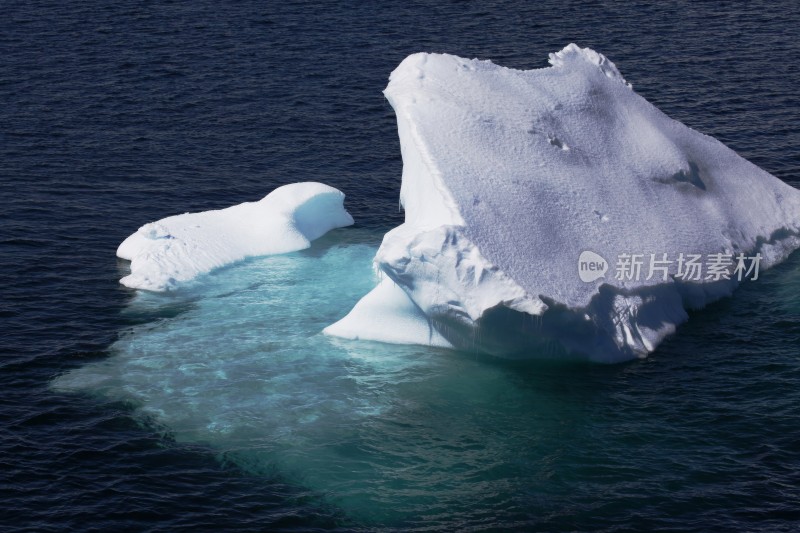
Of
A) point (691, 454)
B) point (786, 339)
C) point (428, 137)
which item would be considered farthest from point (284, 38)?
point (691, 454)

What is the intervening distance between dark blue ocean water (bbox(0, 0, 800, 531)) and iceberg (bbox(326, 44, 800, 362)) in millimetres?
1090

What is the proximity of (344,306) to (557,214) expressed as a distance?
7115 mm

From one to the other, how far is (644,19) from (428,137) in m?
30.7

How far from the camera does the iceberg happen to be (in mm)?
30469

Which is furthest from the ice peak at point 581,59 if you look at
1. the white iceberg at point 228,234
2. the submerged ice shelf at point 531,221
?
the white iceberg at point 228,234

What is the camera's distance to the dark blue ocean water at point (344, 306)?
25172mm

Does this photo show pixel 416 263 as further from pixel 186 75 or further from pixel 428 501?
pixel 186 75

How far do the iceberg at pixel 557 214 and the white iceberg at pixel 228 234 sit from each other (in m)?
5.69

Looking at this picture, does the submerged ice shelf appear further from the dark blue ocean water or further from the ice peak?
the dark blue ocean water

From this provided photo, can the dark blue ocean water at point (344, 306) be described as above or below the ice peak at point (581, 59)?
below

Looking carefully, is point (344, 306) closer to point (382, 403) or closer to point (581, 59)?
point (382, 403)

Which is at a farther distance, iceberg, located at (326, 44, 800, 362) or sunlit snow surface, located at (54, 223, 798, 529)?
iceberg, located at (326, 44, 800, 362)

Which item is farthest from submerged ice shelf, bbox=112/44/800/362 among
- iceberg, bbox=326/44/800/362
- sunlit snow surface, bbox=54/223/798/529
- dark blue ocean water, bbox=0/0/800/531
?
dark blue ocean water, bbox=0/0/800/531

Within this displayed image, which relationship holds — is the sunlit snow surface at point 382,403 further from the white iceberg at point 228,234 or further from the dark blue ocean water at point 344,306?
the white iceberg at point 228,234
